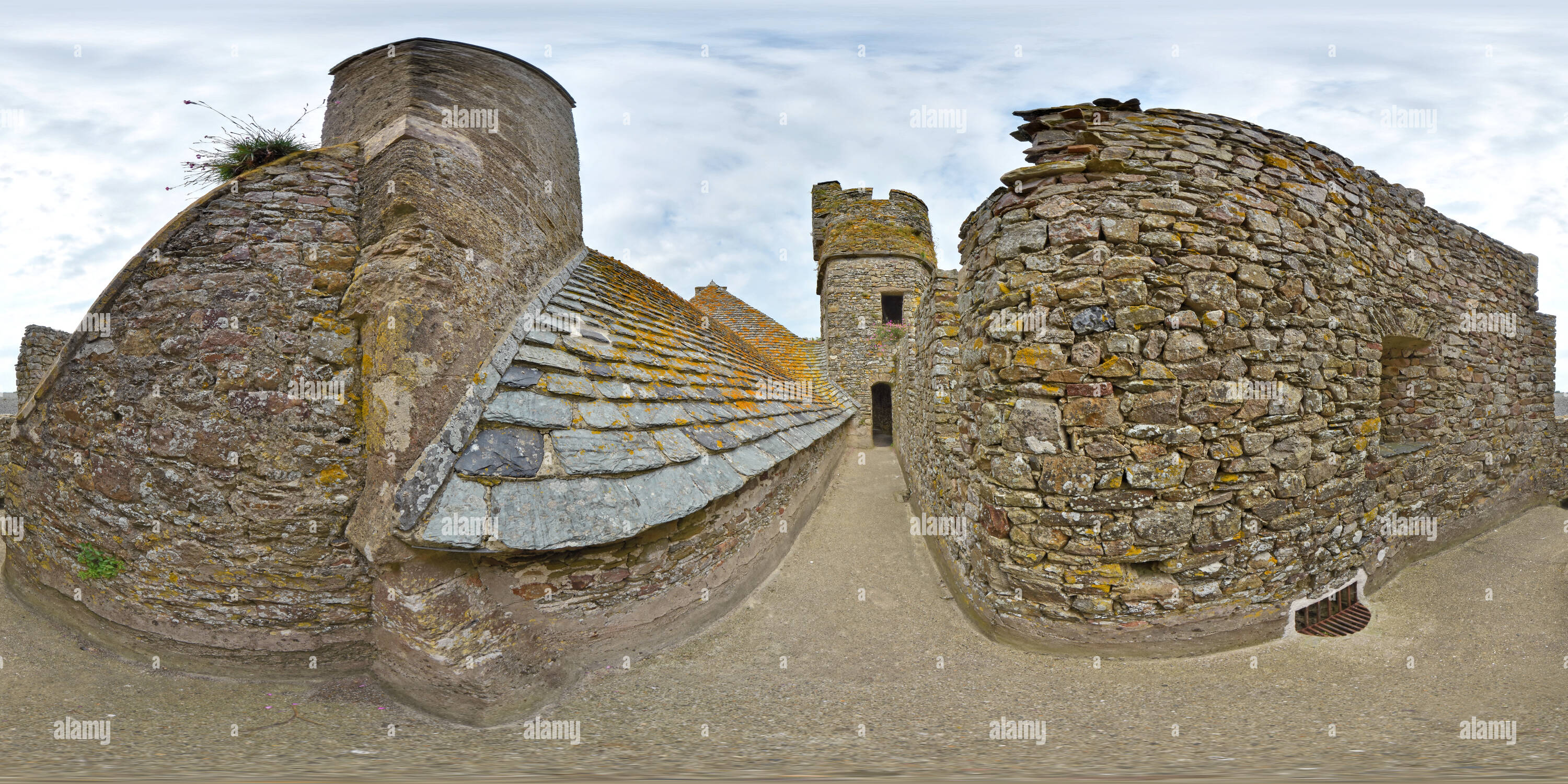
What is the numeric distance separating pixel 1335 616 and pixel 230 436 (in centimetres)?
763

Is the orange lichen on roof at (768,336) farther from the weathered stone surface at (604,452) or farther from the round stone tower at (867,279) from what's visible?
the weathered stone surface at (604,452)

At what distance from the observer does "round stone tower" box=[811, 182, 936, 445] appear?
14.2m

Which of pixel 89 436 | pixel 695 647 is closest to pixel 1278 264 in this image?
pixel 695 647

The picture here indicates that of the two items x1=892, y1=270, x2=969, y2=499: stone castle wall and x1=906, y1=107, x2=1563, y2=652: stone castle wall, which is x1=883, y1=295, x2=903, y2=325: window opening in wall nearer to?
x1=892, y1=270, x2=969, y2=499: stone castle wall

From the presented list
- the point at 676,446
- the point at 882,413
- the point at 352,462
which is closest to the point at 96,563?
the point at 352,462

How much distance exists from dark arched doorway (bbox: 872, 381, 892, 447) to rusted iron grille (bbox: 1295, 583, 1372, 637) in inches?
501

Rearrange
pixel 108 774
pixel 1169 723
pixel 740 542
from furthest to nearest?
pixel 740 542
pixel 1169 723
pixel 108 774

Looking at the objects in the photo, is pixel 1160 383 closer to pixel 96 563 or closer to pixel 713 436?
pixel 713 436

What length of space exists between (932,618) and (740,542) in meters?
1.69

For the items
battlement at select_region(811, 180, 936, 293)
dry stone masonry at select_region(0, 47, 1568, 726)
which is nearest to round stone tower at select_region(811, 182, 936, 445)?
battlement at select_region(811, 180, 936, 293)

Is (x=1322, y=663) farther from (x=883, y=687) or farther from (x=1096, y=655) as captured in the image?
(x=883, y=687)

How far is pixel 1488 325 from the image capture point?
5621 millimetres

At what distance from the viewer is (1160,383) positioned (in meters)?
3.19

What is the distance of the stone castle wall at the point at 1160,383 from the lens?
321cm
